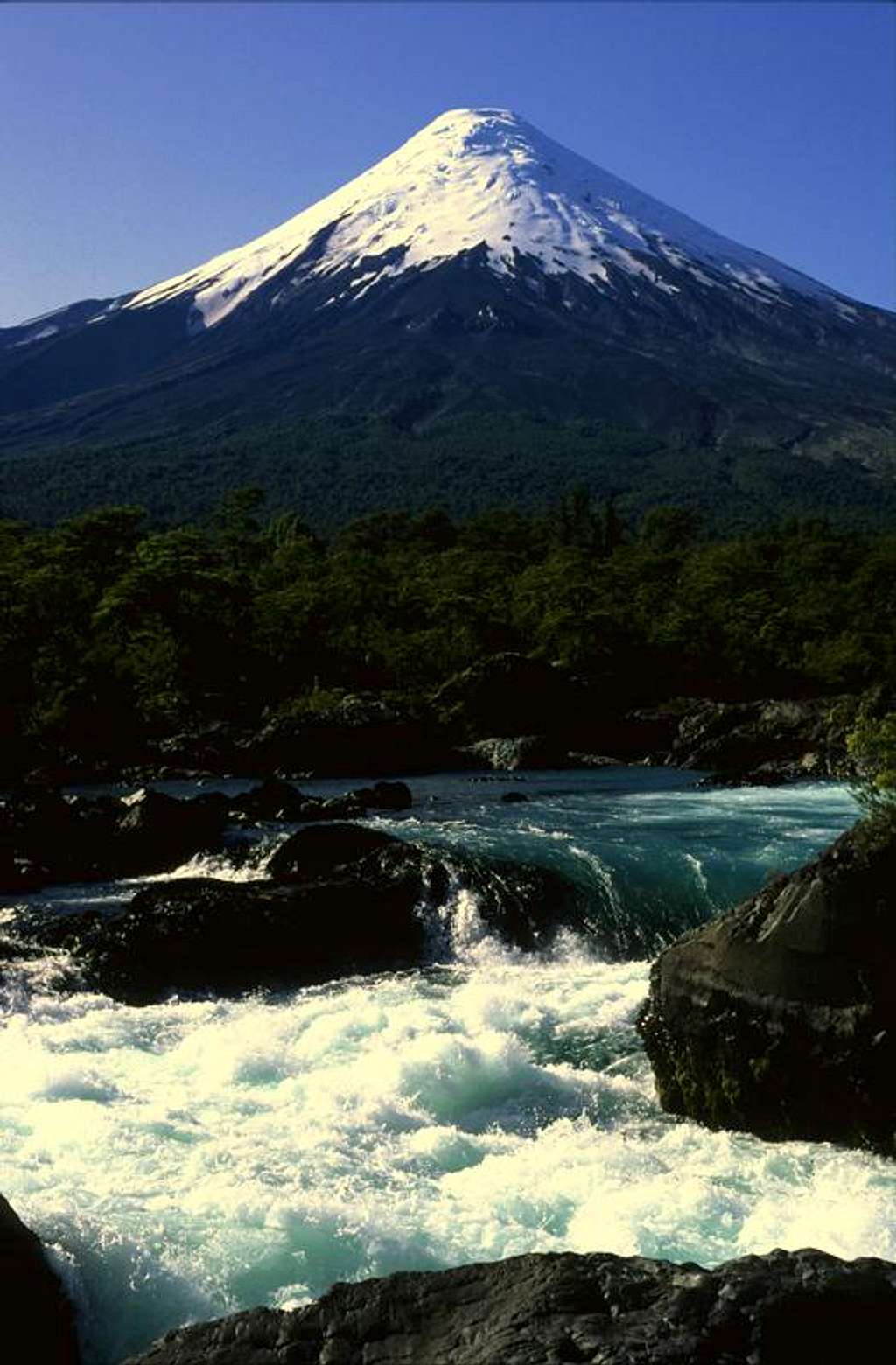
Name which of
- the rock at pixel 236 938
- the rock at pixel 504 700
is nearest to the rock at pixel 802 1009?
the rock at pixel 236 938

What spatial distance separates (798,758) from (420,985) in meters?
21.9

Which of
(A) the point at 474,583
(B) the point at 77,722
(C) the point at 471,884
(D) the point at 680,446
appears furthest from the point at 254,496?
(D) the point at 680,446

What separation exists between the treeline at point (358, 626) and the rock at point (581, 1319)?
34591 millimetres

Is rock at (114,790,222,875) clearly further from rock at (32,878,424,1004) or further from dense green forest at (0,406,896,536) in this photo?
dense green forest at (0,406,896,536)

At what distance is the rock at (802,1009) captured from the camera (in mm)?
10898

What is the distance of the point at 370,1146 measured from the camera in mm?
11258

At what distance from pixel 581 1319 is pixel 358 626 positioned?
166 ft

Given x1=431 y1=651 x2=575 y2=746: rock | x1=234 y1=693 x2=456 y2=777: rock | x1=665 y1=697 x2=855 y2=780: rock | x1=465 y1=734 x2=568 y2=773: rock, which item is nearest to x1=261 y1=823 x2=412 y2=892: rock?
x1=234 y1=693 x2=456 y2=777: rock

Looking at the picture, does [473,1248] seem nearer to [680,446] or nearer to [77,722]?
[77,722]

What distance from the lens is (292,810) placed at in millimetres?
27672

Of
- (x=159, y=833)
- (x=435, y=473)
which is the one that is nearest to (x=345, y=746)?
(x=159, y=833)

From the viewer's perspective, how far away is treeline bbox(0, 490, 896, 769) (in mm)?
44500

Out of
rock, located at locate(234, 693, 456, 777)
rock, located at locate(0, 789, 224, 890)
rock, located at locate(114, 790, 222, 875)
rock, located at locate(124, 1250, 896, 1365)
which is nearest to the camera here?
rock, located at locate(124, 1250, 896, 1365)

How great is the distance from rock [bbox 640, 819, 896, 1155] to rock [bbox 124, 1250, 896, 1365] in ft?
14.2
